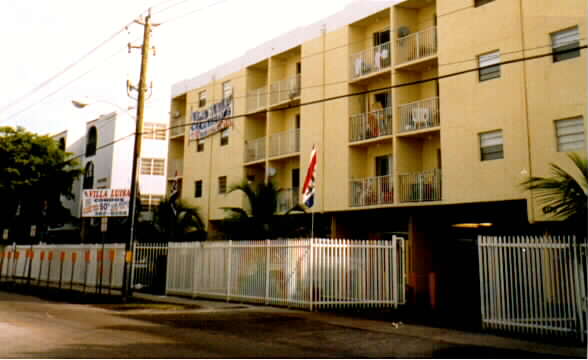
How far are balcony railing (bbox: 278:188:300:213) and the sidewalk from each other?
378 inches

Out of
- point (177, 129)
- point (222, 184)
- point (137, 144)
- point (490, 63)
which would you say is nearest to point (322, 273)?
point (137, 144)

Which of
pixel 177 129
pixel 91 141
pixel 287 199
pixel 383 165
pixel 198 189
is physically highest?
pixel 91 141

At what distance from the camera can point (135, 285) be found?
24375 mm

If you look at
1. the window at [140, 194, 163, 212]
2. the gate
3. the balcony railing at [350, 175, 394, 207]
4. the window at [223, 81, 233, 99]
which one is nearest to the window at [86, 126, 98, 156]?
the window at [140, 194, 163, 212]

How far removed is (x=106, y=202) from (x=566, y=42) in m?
16.6

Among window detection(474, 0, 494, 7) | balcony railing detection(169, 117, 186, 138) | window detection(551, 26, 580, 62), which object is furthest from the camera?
balcony railing detection(169, 117, 186, 138)

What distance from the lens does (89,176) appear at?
1730 inches

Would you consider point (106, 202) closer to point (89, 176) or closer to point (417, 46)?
point (417, 46)

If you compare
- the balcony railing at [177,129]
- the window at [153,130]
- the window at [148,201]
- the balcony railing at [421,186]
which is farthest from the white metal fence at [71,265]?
the window at [153,130]

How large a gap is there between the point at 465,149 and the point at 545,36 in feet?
14.8

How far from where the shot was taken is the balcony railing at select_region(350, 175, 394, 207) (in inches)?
894

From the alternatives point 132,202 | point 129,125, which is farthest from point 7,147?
point 132,202

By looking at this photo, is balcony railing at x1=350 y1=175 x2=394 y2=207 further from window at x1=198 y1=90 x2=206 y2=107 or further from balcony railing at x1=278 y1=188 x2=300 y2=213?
window at x1=198 y1=90 x2=206 y2=107

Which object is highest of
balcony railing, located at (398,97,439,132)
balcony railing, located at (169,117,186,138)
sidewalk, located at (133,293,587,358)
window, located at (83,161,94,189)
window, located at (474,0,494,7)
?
window, located at (474,0,494,7)
